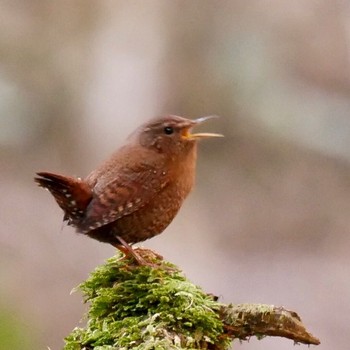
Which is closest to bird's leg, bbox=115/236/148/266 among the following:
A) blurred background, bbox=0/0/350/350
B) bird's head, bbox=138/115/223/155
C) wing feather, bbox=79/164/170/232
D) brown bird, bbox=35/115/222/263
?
brown bird, bbox=35/115/222/263

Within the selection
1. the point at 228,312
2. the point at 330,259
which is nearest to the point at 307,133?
the point at 330,259

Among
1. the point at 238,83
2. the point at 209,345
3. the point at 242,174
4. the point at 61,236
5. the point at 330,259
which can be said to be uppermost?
the point at 238,83

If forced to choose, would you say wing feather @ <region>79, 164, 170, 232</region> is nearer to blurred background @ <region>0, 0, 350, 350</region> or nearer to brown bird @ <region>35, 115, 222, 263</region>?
brown bird @ <region>35, 115, 222, 263</region>

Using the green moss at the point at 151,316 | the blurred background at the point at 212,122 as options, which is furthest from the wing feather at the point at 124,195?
the blurred background at the point at 212,122

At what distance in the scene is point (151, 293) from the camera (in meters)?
2.85

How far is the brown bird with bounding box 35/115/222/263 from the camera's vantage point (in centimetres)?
316

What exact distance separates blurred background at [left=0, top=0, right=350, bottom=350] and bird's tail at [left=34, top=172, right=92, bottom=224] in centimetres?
563

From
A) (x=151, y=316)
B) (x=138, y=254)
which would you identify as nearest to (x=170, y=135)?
(x=138, y=254)

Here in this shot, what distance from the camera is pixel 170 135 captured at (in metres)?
3.37

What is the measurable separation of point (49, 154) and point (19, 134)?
430mm

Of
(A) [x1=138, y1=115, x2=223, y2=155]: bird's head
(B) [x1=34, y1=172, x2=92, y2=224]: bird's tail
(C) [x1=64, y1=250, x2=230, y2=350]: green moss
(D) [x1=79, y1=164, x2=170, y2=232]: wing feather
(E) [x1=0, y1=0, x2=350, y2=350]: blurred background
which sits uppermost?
(E) [x1=0, y1=0, x2=350, y2=350]: blurred background

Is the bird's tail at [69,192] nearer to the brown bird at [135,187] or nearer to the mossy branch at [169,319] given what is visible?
the brown bird at [135,187]

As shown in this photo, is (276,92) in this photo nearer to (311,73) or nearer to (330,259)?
(311,73)

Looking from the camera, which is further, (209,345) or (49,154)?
(49,154)
